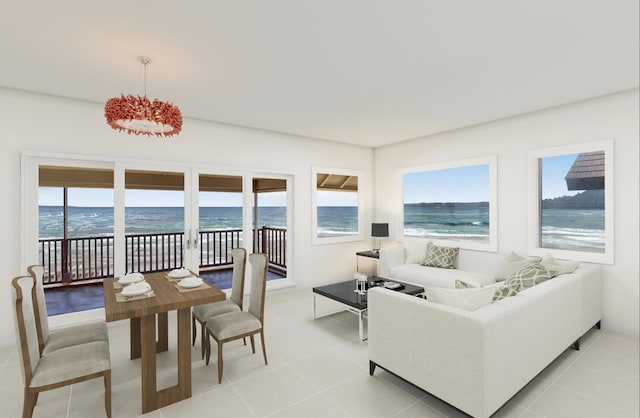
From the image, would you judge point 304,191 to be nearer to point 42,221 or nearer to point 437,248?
point 437,248

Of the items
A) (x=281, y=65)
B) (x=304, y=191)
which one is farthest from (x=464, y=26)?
(x=304, y=191)

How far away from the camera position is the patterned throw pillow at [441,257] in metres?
5.04

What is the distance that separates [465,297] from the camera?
222 centimetres

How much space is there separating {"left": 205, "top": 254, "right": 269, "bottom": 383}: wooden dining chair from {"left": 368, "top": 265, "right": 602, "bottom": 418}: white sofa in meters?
1.00

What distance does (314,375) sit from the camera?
Answer: 2.78 metres

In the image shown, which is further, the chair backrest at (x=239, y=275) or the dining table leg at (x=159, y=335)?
the chair backrest at (x=239, y=275)

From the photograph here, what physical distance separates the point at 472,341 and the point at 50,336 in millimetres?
3137

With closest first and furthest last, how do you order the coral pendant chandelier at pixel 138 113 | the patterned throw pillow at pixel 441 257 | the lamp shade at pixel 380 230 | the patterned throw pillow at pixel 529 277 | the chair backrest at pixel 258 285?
1. the coral pendant chandelier at pixel 138 113
2. the chair backrest at pixel 258 285
3. the patterned throw pillow at pixel 529 277
4. the patterned throw pillow at pixel 441 257
5. the lamp shade at pixel 380 230

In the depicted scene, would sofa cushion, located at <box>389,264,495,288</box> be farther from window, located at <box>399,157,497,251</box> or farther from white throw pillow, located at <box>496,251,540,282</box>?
window, located at <box>399,157,497,251</box>

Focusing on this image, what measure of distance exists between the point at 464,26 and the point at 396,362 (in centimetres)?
256

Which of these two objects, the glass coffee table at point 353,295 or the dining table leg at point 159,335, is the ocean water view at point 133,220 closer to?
the dining table leg at point 159,335

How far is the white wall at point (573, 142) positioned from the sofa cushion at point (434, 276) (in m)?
0.60

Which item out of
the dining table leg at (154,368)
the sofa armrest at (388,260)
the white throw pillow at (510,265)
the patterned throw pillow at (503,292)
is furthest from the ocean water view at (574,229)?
the dining table leg at (154,368)

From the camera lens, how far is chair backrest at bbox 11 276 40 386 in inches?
73.9
